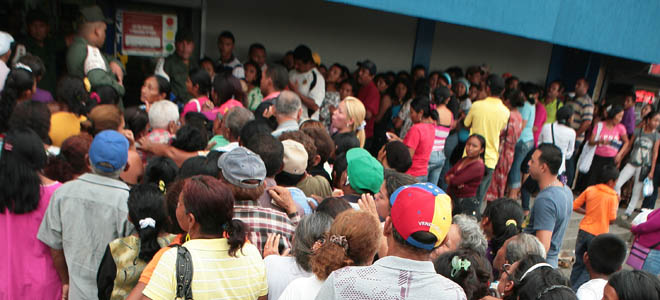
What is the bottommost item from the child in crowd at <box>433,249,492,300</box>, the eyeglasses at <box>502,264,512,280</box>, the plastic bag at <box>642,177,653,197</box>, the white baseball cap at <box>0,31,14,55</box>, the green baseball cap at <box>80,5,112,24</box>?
the plastic bag at <box>642,177,653,197</box>

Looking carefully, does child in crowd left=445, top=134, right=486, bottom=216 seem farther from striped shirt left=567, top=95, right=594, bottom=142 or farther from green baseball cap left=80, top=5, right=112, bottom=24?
striped shirt left=567, top=95, right=594, bottom=142

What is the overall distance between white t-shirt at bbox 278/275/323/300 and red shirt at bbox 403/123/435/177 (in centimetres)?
343

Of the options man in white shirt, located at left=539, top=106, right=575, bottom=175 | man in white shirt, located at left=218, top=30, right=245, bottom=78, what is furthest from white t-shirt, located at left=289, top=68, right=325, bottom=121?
man in white shirt, located at left=539, top=106, right=575, bottom=175

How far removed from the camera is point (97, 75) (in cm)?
460

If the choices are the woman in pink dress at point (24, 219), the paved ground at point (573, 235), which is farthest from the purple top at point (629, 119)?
the woman in pink dress at point (24, 219)

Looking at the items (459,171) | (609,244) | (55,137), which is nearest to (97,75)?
(55,137)

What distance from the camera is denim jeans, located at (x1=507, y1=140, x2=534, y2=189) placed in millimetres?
7387

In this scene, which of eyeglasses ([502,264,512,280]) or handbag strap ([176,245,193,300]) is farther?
eyeglasses ([502,264,512,280])

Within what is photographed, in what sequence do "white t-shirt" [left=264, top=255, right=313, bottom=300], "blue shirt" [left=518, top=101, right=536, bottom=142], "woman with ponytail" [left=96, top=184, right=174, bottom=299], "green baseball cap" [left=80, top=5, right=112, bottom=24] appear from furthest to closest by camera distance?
"blue shirt" [left=518, top=101, right=536, bottom=142] < "green baseball cap" [left=80, top=5, right=112, bottom=24] < "woman with ponytail" [left=96, top=184, right=174, bottom=299] < "white t-shirt" [left=264, top=255, right=313, bottom=300]

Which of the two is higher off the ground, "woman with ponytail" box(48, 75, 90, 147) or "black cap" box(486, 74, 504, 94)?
"black cap" box(486, 74, 504, 94)

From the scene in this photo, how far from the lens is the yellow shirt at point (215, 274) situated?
1882 mm

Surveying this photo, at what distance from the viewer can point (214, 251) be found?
200 cm

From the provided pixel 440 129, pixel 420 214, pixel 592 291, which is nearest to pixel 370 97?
pixel 440 129

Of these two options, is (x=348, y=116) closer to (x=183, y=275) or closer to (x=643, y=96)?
(x=183, y=275)
